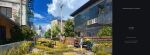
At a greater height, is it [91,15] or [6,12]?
[6,12]

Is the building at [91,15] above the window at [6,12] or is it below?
below

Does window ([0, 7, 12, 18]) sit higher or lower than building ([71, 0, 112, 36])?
higher

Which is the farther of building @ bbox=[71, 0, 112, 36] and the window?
the window

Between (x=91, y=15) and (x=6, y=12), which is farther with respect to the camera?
(x=6, y=12)

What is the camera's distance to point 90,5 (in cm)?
329

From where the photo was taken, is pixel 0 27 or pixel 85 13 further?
pixel 0 27

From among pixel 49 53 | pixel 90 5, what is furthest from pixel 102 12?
pixel 49 53

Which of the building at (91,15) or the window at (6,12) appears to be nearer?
the building at (91,15)
